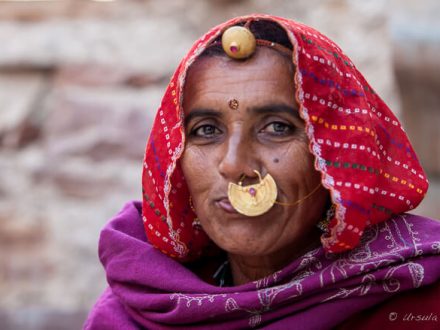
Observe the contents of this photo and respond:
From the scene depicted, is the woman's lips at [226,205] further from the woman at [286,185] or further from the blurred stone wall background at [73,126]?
the blurred stone wall background at [73,126]

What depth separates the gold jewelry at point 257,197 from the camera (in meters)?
1.98

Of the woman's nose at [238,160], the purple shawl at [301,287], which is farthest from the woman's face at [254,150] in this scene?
the purple shawl at [301,287]

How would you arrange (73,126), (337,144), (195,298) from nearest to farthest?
1. (337,144)
2. (195,298)
3. (73,126)

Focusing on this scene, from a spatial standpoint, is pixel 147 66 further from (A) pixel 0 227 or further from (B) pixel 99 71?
(A) pixel 0 227

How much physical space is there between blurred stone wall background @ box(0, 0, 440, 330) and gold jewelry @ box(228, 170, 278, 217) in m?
1.70

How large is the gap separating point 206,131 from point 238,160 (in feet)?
0.56

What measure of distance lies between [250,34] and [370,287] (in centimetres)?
70

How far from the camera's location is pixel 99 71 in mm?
3781

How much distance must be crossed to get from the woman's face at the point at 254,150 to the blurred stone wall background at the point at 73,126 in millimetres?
1550

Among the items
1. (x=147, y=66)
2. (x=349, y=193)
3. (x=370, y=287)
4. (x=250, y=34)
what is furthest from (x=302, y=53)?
(x=147, y=66)

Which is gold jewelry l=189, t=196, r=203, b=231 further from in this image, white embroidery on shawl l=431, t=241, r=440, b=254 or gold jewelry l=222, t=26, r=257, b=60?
white embroidery on shawl l=431, t=241, r=440, b=254

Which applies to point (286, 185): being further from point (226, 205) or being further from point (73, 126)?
→ point (73, 126)

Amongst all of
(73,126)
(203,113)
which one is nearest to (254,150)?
(203,113)

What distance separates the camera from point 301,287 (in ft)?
6.50
